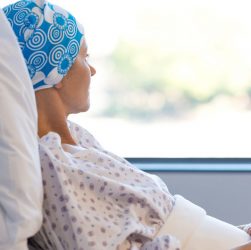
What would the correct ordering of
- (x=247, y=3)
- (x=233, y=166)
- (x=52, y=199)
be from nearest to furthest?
(x=52, y=199) → (x=247, y=3) → (x=233, y=166)

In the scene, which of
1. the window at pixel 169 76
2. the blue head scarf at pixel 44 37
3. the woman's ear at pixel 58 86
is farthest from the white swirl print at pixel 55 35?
the window at pixel 169 76

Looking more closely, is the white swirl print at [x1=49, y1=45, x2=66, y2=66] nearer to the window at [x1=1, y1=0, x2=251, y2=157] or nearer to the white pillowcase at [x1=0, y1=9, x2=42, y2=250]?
the white pillowcase at [x1=0, y1=9, x2=42, y2=250]

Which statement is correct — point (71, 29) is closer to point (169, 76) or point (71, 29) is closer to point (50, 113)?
point (50, 113)

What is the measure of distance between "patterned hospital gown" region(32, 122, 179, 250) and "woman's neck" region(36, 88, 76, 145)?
5 centimetres

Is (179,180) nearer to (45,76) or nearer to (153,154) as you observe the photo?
(153,154)

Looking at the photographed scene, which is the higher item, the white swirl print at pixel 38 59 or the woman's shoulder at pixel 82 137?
the white swirl print at pixel 38 59

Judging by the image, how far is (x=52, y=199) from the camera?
1.17 metres

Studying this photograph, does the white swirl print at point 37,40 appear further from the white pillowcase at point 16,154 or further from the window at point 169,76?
the window at point 169,76

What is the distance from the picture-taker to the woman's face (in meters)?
1.36

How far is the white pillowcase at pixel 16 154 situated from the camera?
1042 mm

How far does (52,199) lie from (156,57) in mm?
1116

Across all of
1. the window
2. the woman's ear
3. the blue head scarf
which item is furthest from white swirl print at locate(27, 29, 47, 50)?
the window

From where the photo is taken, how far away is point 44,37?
4.13 feet

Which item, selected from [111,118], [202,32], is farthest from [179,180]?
[202,32]
